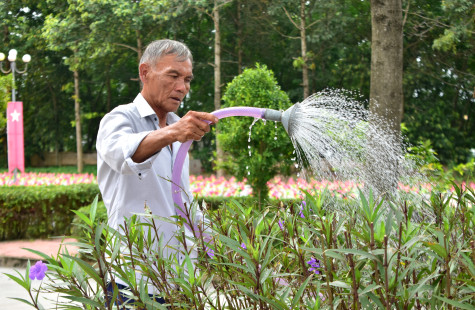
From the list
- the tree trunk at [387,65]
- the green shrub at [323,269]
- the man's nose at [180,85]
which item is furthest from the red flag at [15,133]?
the green shrub at [323,269]

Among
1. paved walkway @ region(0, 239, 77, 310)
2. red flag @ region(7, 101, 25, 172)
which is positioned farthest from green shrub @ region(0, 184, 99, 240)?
red flag @ region(7, 101, 25, 172)

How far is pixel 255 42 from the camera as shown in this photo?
72.5 ft

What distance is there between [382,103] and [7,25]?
21636 millimetres

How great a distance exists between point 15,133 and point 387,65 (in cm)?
A: 975

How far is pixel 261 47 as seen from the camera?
22297mm

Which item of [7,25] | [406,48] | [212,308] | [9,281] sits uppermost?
[7,25]

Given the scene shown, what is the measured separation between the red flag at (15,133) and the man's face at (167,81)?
446 inches

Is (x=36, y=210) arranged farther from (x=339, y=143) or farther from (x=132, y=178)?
(x=132, y=178)

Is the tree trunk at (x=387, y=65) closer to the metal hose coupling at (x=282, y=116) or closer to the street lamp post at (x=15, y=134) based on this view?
the metal hose coupling at (x=282, y=116)

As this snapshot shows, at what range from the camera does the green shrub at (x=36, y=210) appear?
9.80 m

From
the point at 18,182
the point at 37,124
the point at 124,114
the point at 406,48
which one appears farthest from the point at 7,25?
the point at 124,114

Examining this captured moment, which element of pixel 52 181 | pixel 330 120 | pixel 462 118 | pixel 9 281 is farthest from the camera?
pixel 462 118

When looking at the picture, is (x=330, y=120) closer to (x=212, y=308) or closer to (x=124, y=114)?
(x=124, y=114)

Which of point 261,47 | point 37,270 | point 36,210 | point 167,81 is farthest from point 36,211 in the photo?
point 261,47
